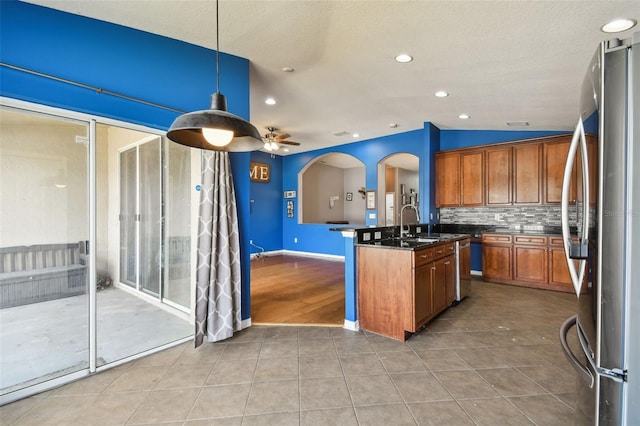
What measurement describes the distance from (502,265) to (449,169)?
187 centimetres

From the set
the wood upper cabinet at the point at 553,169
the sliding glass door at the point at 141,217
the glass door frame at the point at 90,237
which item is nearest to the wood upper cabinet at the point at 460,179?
the wood upper cabinet at the point at 553,169

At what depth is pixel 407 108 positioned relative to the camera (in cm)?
448

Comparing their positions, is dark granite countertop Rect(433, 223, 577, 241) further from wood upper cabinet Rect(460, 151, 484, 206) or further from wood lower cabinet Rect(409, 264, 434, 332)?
wood lower cabinet Rect(409, 264, 434, 332)

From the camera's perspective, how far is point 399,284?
2861mm

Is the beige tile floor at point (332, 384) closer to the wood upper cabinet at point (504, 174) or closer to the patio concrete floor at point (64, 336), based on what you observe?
the patio concrete floor at point (64, 336)

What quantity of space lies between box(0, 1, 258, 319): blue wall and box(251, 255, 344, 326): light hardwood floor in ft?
1.86

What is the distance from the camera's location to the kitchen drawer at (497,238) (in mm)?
4828

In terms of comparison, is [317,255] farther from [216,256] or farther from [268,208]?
[216,256]

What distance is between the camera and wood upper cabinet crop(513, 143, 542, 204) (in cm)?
469

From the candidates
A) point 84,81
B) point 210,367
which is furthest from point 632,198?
point 84,81

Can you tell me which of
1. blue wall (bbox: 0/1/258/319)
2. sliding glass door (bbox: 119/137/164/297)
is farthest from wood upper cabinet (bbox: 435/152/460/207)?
sliding glass door (bbox: 119/137/164/297)

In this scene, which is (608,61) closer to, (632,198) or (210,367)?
(632,198)

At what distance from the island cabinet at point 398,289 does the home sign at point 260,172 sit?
16.5 feet

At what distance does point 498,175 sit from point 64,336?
6075mm
